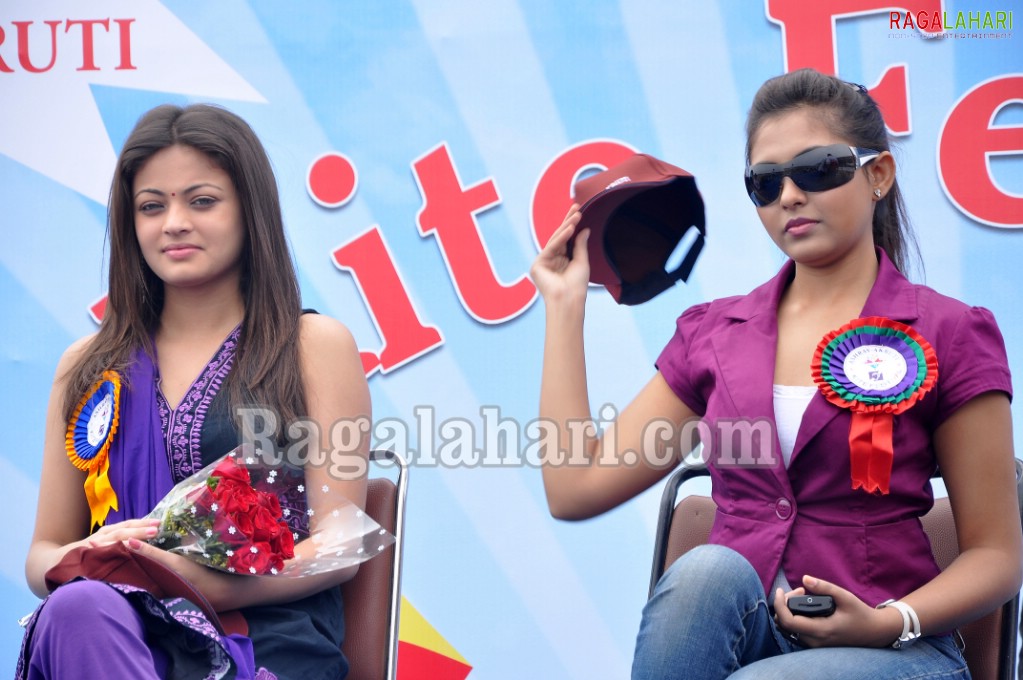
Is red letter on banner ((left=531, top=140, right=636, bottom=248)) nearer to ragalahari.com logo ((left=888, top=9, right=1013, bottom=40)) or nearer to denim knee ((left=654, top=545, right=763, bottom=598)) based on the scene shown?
ragalahari.com logo ((left=888, top=9, right=1013, bottom=40))

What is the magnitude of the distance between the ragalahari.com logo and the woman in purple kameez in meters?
1.72

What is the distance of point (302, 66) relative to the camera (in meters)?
3.16

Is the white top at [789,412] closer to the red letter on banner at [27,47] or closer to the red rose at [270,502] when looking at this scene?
the red rose at [270,502]

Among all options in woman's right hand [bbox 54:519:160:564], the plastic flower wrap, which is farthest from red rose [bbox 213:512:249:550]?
woman's right hand [bbox 54:519:160:564]

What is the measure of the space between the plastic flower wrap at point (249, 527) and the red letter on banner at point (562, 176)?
1.28 metres

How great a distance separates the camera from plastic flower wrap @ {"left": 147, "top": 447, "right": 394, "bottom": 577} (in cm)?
180

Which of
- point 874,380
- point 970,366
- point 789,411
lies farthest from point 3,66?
point 970,366

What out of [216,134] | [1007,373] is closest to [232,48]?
[216,134]

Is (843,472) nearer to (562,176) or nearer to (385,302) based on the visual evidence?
(562,176)

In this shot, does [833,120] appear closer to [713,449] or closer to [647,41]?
[713,449]

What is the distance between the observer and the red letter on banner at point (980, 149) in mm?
2869

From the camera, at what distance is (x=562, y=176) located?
10.0ft

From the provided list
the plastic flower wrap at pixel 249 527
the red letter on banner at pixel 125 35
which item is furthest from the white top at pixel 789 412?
the red letter on banner at pixel 125 35

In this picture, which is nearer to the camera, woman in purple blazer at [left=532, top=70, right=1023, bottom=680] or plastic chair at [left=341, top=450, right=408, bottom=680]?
woman in purple blazer at [left=532, top=70, right=1023, bottom=680]
